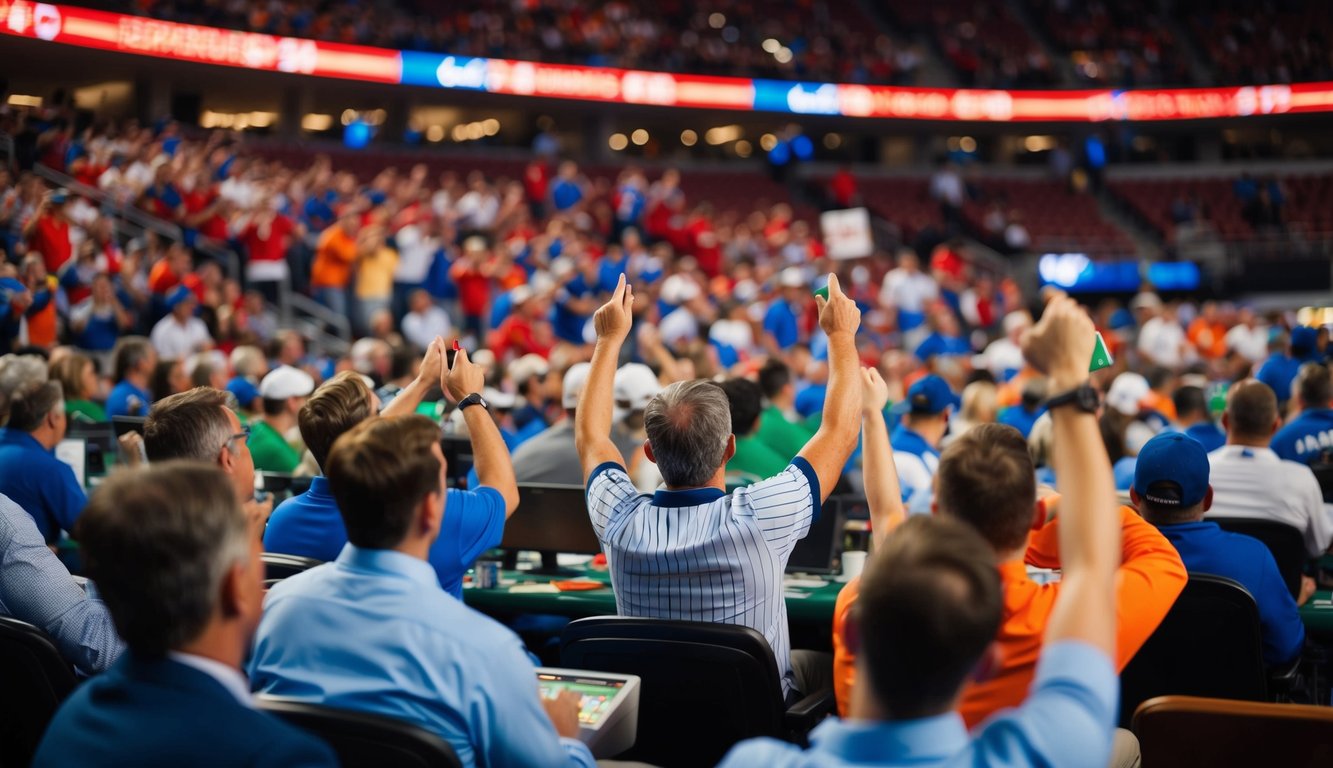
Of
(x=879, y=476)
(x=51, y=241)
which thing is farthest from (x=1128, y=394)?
(x=51, y=241)

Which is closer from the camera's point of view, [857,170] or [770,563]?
[770,563]

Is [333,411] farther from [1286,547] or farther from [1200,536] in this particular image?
[1286,547]

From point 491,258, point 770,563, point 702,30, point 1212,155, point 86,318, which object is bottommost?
point 770,563

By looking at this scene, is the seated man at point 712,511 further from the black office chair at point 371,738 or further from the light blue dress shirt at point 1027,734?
the light blue dress shirt at point 1027,734

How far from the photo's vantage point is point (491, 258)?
16.0 meters

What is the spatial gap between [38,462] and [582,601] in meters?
2.44

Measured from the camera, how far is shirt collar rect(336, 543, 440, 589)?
8.09ft

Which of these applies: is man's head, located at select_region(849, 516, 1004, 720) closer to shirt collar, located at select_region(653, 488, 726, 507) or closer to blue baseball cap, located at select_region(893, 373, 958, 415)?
shirt collar, located at select_region(653, 488, 726, 507)

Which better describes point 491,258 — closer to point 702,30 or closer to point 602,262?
point 602,262

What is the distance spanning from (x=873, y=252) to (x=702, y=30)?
6792mm

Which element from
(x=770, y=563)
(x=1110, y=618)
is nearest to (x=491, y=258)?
(x=770, y=563)

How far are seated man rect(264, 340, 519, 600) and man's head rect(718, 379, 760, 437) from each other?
2.30m

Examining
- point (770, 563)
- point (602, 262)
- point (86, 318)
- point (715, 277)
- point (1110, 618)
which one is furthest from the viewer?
point (715, 277)

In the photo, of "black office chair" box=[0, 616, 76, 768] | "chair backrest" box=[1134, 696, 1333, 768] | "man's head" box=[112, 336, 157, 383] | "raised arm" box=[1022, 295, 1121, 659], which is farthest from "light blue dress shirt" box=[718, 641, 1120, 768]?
"man's head" box=[112, 336, 157, 383]
